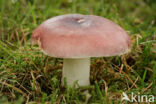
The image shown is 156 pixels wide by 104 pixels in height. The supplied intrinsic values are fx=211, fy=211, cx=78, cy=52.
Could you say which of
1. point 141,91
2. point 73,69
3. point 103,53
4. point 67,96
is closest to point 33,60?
point 73,69

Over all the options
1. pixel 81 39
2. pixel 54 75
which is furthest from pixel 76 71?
pixel 81 39

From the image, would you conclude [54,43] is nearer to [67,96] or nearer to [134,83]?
[67,96]

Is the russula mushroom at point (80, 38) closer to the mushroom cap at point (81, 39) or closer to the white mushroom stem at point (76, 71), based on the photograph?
the mushroom cap at point (81, 39)

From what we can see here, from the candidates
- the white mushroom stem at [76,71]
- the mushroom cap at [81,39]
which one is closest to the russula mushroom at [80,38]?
the mushroom cap at [81,39]

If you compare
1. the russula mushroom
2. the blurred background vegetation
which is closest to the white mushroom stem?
the blurred background vegetation

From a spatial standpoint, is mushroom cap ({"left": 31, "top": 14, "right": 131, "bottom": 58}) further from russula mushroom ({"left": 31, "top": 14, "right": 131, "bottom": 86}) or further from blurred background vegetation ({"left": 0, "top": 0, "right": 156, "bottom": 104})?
blurred background vegetation ({"left": 0, "top": 0, "right": 156, "bottom": 104})

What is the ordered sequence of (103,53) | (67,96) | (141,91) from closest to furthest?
(103,53) → (67,96) → (141,91)
